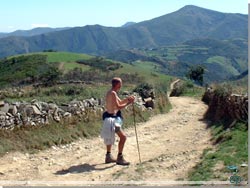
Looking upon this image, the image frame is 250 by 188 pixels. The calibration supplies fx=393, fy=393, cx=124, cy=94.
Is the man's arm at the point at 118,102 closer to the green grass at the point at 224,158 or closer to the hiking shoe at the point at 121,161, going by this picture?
the hiking shoe at the point at 121,161

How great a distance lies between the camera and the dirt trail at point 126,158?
825 cm

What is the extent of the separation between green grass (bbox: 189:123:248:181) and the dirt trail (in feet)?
0.99

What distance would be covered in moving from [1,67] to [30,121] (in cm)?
10408

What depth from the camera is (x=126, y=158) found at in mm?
10055

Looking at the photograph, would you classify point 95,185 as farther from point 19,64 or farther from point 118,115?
point 19,64

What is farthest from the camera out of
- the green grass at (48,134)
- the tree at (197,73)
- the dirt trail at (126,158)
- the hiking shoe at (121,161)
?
the tree at (197,73)

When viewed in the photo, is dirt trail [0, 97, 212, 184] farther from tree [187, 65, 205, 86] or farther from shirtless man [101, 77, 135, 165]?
tree [187, 65, 205, 86]

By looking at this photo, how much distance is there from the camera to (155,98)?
66.5 ft

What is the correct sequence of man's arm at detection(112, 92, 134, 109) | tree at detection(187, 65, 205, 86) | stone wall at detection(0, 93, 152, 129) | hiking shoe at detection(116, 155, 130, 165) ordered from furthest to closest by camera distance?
tree at detection(187, 65, 205, 86), stone wall at detection(0, 93, 152, 129), hiking shoe at detection(116, 155, 130, 165), man's arm at detection(112, 92, 134, 109)

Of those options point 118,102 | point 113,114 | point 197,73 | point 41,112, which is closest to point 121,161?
point 113,114

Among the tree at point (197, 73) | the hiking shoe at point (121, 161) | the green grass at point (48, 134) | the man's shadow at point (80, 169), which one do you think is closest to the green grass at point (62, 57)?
the tree at point (197, 73)

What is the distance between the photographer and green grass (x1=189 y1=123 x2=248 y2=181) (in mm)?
7281

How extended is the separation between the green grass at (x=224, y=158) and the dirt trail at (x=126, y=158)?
302 mm

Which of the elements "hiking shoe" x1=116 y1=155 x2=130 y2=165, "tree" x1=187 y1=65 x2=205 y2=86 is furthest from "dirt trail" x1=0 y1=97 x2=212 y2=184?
"tree" x1=187 y1=65 x2=205 y2=86
